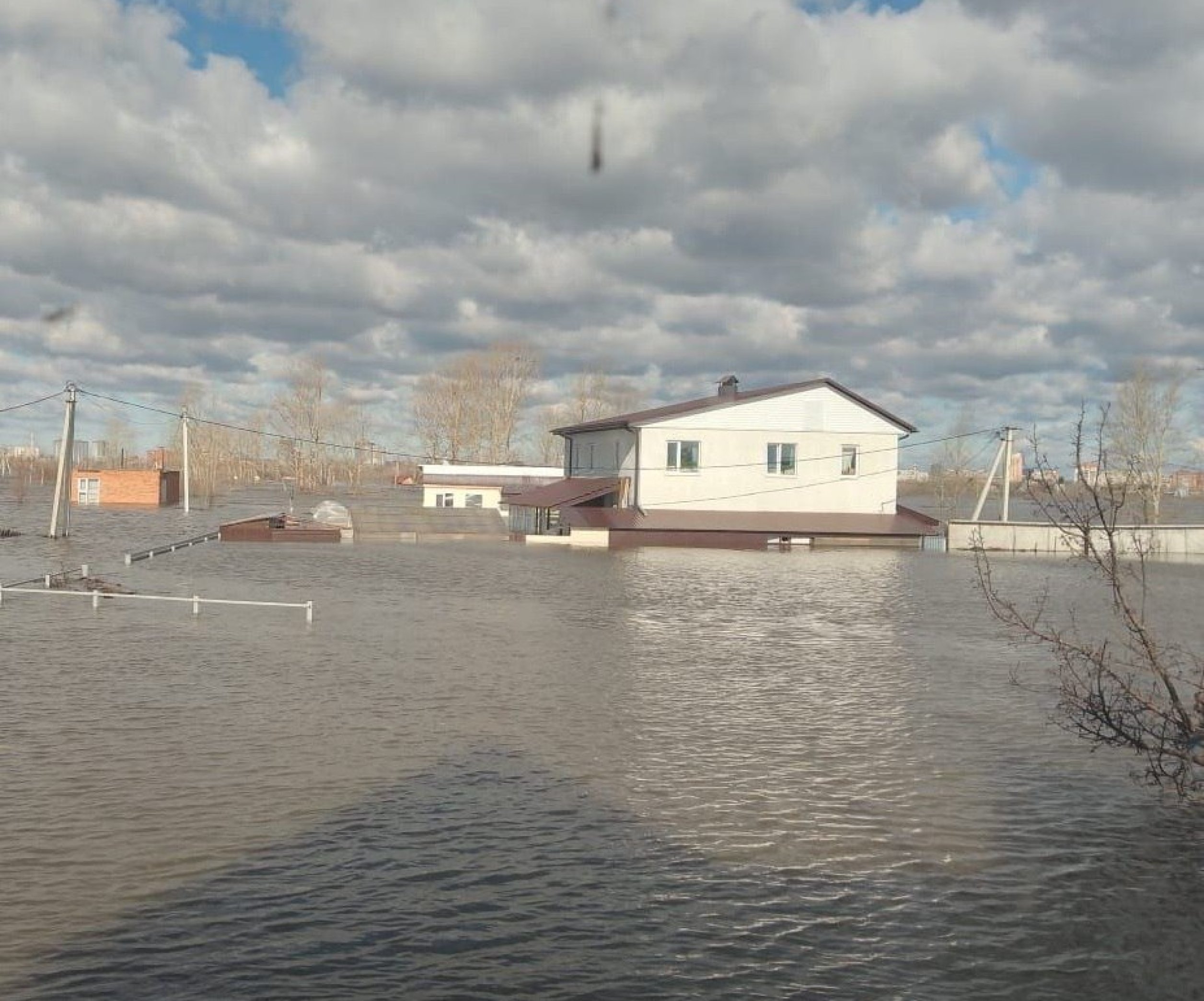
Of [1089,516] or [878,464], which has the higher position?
[878,464]

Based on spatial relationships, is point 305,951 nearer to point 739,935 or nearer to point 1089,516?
point 739,935

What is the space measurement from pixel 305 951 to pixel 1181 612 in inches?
1050

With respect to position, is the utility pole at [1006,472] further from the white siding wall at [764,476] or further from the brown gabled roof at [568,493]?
the brown gabled roof at [568,493]

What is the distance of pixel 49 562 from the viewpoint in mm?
35031

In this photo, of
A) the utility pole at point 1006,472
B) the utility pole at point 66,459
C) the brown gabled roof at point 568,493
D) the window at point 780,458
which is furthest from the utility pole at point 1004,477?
the utility pole at point 66,459

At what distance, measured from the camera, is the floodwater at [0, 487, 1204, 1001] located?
683 cm

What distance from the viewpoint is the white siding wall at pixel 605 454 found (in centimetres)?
5149

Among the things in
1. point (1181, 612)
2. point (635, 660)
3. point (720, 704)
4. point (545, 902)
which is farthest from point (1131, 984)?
point (1181, 612)

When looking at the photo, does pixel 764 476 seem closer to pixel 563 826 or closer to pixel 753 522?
pixel 753 522

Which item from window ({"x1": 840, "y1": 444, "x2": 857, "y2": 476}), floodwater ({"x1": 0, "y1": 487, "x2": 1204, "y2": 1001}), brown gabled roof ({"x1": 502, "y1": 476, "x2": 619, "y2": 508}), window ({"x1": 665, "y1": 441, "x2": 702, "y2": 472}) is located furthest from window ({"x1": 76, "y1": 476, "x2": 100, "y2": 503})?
floodwater ({"x1": 0, "y1": 487, "x2": 1204, "y2": 1001})

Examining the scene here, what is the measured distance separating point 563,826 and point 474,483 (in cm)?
6457

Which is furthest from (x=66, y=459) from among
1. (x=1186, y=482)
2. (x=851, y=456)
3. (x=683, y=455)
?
(x=1186, y=482)

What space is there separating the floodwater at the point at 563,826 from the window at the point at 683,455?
99.3 feet

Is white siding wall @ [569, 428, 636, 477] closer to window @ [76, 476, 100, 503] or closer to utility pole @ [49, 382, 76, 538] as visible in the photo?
utility pole @ [49, 382, 76, 538]
